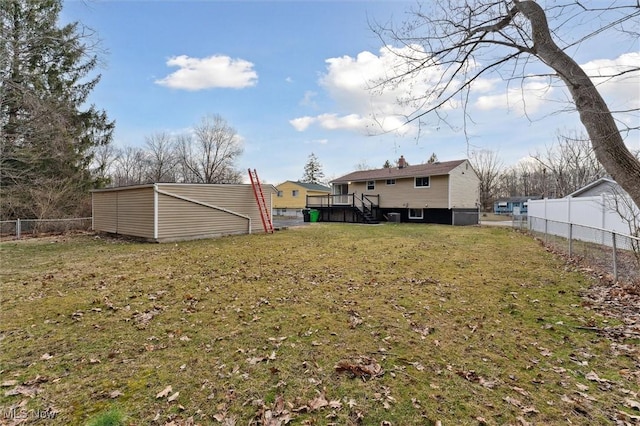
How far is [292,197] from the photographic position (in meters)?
39.8

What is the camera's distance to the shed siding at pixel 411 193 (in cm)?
2194

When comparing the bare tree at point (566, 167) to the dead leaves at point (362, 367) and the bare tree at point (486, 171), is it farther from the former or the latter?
the dead leaves at point (362, 367)

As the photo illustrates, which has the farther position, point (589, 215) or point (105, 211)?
point (105, 211)

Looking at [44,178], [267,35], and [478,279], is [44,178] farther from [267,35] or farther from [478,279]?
[478,279]

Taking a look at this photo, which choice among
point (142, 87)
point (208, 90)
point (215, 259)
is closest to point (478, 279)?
point (215, 259)

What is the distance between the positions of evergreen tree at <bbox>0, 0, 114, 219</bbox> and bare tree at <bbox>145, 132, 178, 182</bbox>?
2084 centimetres

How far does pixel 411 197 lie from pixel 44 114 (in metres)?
21.2

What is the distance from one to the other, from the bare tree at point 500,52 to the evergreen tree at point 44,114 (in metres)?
7.70

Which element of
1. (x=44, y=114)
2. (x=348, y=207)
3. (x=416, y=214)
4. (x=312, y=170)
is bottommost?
(x=416, y=214)

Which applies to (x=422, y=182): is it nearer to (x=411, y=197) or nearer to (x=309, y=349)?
(x=411, y=197)

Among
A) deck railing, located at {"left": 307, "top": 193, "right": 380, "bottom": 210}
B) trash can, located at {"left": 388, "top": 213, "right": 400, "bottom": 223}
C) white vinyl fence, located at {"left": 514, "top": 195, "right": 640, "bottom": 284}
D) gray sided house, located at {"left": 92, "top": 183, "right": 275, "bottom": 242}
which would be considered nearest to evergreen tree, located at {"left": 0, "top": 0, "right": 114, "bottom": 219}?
gray sided house, located at {"left": 92, "top": 183, "right": 275, "bottom": 242}

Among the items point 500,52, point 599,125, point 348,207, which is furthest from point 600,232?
point 348,207

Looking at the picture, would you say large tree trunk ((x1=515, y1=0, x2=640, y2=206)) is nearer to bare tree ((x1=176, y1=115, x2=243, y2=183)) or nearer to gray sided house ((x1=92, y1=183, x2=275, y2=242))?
gray sided house ((x1=92, y1=183, x2=275, y2=242))

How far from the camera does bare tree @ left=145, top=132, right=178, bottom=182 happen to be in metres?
39.9
